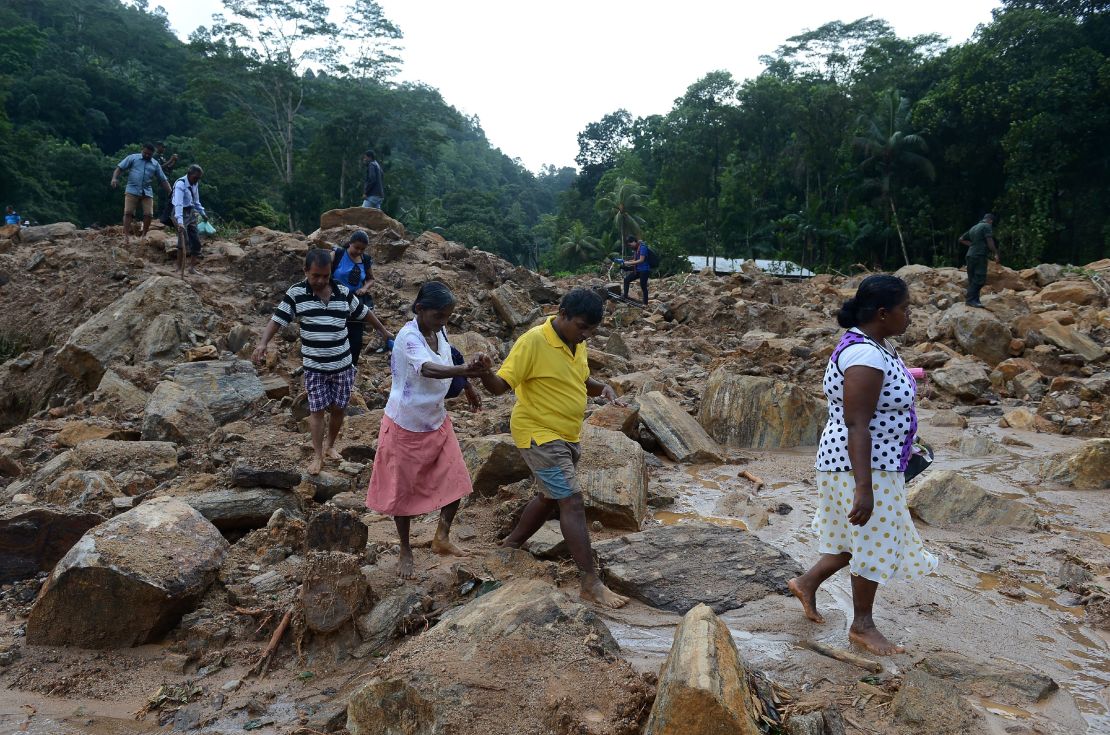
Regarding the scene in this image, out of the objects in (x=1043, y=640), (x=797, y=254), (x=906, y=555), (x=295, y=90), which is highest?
(x=295, y=90)

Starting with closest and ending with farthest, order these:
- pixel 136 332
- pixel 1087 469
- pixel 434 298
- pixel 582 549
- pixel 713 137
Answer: pixel 582 549
pixel 434 298
pixel 1087 469
pixel 136 332
pixel 713 137

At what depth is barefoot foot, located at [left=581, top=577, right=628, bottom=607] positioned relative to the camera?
10.8 ft

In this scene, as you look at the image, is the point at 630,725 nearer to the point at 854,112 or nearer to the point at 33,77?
the point at 854,112

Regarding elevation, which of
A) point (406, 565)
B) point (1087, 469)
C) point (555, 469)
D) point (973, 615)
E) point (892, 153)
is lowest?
point (973, 615)

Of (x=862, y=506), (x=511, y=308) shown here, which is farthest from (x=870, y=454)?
(x=511, y=308)

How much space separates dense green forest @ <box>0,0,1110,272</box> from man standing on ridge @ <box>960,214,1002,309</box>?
1260cm

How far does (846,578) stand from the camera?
3.72 meters

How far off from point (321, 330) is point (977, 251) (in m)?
10.6

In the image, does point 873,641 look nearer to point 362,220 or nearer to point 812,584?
point 812,584

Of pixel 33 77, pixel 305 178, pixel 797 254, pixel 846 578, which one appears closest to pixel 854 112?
pixel 797 254

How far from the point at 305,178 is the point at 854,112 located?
21.6 metres

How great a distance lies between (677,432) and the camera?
624 cm

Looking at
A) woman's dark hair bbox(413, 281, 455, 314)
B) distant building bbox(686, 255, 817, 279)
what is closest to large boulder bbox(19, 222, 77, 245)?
woman's dark hair bbox(413, 281, 455, 314)

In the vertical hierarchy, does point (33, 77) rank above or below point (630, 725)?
above
